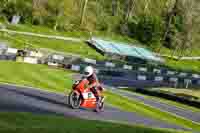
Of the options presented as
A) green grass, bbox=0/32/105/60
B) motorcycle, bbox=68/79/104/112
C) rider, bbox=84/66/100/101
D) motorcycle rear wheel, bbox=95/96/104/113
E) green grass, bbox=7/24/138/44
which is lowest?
motorcycle rear wheel, bbox=95/96/104/113

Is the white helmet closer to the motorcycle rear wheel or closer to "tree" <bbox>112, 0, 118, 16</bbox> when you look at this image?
the motorcycle rear wheel

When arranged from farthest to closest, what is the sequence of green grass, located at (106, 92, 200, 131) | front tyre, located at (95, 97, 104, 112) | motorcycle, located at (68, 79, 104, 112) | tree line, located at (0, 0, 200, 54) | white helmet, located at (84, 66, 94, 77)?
1. tree line, located at (0, 0, 200, 54)
2. green grass, located at (106, 92, 200, 131)
3. front tyre, located at (95, 97, 104, 112)
4. motorcycle, located at (68, 79, 104, 112)
5. white helmet, located at (84, 66, 94, 77)

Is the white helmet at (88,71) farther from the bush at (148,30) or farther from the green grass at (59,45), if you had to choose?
the bush at (148,30)

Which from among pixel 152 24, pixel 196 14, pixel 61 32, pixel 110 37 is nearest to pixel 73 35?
pixel 61 32

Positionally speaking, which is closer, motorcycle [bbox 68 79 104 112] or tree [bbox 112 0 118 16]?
motorcycle [bbox 68 79 104 112]

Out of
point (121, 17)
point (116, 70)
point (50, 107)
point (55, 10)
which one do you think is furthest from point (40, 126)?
point (121, 17)

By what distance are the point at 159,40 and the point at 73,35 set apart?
2118 centimetres

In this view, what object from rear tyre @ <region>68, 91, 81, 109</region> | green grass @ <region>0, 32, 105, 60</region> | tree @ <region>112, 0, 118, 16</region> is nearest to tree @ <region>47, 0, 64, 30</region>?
green grass @ <region>0, 32, 105, 60</region>

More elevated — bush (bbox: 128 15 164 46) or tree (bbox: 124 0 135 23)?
tree (bbox: 124 0 135 23)

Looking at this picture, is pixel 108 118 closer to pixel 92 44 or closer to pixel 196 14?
pixel 92 44

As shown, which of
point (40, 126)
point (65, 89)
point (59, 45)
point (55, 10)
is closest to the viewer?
point (40, 126)

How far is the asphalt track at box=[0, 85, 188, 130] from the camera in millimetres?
17703

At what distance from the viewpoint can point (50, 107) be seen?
1891cm

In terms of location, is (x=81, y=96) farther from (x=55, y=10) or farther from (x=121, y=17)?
(x=121, y=17)
